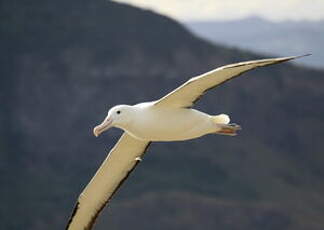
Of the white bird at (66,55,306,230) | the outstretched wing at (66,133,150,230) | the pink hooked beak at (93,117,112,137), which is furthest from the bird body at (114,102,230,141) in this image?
the outstretched wing at (66,133,150,230)

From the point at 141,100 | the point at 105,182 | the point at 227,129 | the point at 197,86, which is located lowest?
the point at 141,100

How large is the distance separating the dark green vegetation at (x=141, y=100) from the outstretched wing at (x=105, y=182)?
39.1 meters

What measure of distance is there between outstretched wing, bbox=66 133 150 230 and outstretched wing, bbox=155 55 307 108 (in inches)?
59.4

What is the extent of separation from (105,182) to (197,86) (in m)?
2.51

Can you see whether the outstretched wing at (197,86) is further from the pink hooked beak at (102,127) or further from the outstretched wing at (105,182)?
the outstretched wing at (105,182)

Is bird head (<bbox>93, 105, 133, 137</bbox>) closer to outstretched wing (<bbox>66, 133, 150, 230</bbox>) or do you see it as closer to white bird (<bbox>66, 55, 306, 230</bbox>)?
white bird (<bbox>66, 55, 306, 230</bbox>)

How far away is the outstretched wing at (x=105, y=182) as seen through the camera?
15.1 m

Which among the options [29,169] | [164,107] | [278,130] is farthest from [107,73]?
[164,107]

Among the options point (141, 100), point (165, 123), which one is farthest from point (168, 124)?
point (141, 100)

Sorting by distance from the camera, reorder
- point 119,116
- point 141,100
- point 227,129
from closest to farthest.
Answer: point 119,116 → point 227,129 → point 141,100

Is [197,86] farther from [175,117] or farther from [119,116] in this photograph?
[119,116]

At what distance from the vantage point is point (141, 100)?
61375mm

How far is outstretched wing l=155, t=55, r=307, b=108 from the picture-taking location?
12.9 meters

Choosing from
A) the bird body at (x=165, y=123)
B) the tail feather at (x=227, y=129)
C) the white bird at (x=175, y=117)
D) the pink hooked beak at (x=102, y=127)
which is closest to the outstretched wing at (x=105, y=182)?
the white bird at (x=175, y=117)
